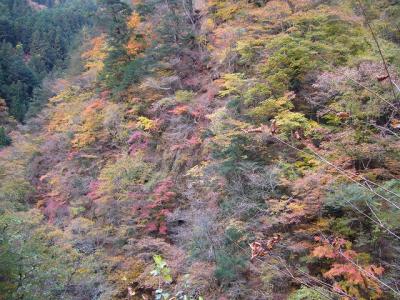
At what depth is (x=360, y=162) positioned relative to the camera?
8.74m

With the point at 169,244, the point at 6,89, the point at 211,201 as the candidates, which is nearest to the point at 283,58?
the point at 211,201

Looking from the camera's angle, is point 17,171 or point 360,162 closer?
point 360,162

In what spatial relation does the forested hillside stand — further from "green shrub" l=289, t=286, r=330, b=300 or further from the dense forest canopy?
the dense forest canopy

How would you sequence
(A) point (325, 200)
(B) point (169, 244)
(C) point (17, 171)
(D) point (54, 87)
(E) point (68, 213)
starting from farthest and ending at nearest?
1. (D) point (54, 87)
2. (C) point (17, 171)
3. (E) point (68, 213)
4. (B) point (169, 244)
5. (A) point (325, 200)

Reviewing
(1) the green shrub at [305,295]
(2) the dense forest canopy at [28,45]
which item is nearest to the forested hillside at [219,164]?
(1) the green shrub at [305,295]

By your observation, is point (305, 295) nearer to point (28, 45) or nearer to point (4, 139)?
point (4, 139)

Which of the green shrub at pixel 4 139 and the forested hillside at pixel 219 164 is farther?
the green shrub at pixel 4 139

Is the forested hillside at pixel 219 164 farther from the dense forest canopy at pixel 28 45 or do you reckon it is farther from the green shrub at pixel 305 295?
the dense forest canopy at pixel 28 45

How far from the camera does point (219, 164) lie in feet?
35.3

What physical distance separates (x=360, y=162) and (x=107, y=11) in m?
17.5

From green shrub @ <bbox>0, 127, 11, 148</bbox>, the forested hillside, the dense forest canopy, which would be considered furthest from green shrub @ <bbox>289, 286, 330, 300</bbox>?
the dense forest canopy

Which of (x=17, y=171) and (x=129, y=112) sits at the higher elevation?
(x=129, y=112)

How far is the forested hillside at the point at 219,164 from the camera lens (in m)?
7.30

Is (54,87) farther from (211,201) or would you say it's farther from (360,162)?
(360,162)
